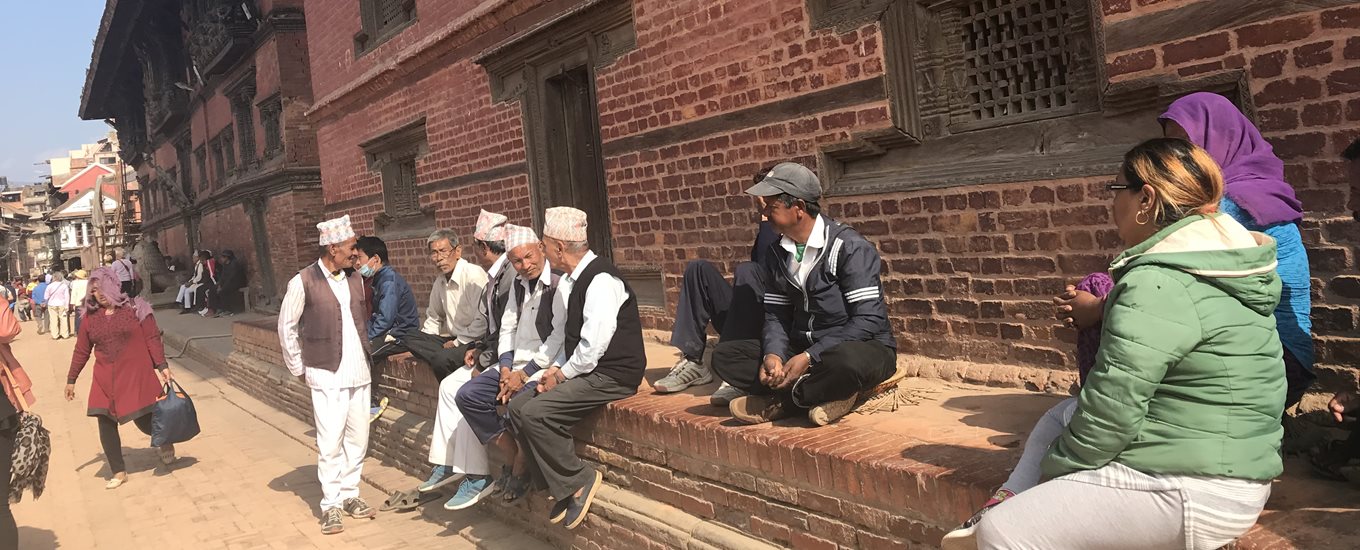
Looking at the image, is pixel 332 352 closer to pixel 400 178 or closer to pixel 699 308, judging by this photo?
pixel 699 308

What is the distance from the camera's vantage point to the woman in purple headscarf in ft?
9.48

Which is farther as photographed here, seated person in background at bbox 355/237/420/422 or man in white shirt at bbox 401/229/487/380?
seated person in background at bbox 355/237/420/422

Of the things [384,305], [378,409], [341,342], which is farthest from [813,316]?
[378,409]

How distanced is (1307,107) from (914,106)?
195cm

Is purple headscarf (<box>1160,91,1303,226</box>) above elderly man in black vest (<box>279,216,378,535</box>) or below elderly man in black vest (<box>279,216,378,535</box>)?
above

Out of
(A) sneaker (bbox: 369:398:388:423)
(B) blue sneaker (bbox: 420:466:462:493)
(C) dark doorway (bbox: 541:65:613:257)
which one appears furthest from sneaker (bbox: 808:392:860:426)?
(A) sneaker (bbox: 369:398:388:423)

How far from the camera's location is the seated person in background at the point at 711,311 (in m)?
4.72

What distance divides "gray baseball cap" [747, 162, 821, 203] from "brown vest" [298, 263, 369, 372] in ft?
→ 11.1

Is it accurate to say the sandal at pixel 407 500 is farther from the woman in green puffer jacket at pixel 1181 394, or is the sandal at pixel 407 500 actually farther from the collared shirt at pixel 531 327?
the woman in green puffer jacket at pixel 1181 394

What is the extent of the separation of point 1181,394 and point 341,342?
5321mm

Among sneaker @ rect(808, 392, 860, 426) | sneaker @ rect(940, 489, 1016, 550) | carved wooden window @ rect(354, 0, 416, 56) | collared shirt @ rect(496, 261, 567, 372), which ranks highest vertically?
carved wooden window @ rect(354, 0, 416, 56)

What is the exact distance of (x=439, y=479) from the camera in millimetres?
6383

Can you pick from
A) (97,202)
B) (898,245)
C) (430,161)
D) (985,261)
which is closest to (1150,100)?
(985,261)

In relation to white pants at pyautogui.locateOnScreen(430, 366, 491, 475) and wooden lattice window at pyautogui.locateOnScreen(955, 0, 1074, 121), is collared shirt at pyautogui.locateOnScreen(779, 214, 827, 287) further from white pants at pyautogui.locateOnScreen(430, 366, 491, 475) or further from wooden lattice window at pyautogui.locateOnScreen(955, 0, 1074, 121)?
white pants at pyautogui.locateOnScreen(430, 366, 491, 475)
